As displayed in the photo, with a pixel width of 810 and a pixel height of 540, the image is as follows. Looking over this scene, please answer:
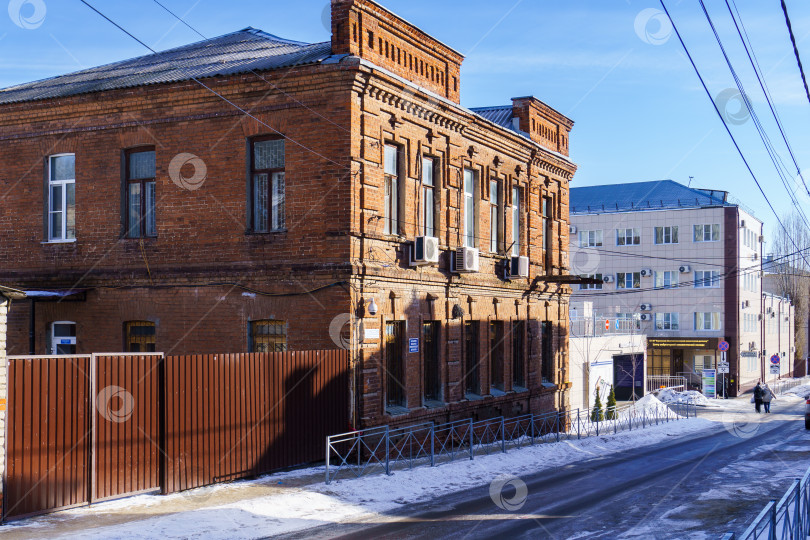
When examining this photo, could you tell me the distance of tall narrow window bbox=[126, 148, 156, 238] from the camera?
723 inches

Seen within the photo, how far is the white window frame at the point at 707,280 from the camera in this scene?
5175 centimetres

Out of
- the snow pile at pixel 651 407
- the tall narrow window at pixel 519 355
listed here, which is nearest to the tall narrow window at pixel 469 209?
the tall narrow window at pixel 519 355

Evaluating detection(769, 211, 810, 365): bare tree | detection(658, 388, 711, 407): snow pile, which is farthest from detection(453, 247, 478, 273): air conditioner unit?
detection(769, 211, 810, 365): bare tree

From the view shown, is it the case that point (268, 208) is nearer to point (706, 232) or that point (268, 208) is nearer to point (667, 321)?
point (706, 232)

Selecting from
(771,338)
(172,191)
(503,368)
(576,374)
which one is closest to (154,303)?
(172,191)

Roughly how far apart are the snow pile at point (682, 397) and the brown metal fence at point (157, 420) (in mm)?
30885

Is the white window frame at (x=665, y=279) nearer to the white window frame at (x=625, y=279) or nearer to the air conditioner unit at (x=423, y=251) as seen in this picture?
the white window frame at (x=625, y=279)

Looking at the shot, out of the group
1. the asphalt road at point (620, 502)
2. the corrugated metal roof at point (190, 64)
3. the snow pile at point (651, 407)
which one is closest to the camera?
the asphalt road at point (620, 502)

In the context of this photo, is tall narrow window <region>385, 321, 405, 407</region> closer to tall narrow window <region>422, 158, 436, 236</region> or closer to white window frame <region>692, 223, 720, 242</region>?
tall narrow window <region>422, 158, 436, 236</region>

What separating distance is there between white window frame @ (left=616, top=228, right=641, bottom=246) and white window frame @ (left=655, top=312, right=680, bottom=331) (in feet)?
16.4

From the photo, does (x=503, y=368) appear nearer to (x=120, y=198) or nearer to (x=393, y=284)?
(x=393, y=284)

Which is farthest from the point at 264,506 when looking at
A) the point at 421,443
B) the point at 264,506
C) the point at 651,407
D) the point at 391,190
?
the point at 651,407

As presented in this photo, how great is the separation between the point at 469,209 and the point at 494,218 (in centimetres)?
160

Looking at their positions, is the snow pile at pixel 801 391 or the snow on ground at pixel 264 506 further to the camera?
the snow pile at pixel 801 391
